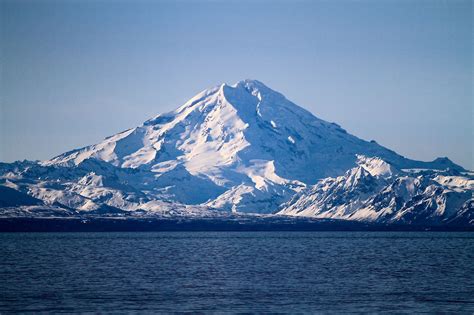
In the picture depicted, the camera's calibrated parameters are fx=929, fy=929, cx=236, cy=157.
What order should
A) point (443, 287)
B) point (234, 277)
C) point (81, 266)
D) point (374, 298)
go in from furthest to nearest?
point (81, 266), point (234, 277), point (443, 287), point (374, 298)

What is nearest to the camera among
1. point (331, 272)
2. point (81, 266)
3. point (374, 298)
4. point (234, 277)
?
point (374, 298)

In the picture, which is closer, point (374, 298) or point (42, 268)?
point (374, 298)

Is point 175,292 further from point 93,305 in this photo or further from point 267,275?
point 267,275

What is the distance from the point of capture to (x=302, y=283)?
478 feet

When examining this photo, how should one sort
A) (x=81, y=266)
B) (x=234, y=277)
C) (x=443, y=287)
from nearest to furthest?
(x=443, y=287) → (x=234, y=277) → (x=81, y=266)

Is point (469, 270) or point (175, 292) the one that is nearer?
point (175, 292)

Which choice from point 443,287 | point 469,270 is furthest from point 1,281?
point 469,270

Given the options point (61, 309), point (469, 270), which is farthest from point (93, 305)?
point (469, 270)

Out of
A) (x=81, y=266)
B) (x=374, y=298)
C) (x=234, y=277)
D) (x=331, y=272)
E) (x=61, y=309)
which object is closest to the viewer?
(x=61, y=309)

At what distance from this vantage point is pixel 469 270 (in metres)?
175

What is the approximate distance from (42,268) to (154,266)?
22250 millimetres

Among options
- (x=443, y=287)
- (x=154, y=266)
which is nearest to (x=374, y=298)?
(x=443, y=287)

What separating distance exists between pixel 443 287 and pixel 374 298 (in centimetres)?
1983

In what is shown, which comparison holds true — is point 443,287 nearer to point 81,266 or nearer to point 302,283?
point 302,283
